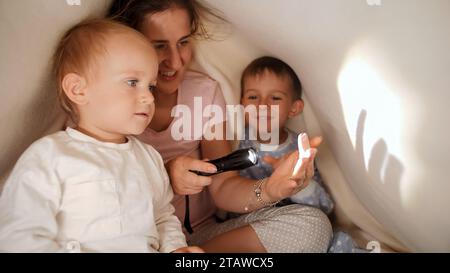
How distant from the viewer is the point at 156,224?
75 centimetres

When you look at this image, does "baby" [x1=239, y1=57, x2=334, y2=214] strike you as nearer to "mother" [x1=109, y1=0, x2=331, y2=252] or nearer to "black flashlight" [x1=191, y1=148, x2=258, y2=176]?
"mother" [x1=109, y1=0, x2=331, y2=252]

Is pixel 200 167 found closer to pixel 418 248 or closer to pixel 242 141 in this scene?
pixel 242 141

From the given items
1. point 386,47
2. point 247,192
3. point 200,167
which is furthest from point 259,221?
point 386,47

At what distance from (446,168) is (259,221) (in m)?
0.34

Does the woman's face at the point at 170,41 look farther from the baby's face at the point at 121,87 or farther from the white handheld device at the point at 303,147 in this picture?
the white handheld device at the point at 303,147

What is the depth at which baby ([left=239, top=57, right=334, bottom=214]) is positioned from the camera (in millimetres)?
938

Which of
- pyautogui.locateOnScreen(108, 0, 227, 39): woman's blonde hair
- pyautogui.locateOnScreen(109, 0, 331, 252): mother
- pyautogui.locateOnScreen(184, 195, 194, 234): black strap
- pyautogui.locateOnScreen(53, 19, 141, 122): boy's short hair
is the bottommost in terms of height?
pyautogui.locateOnScreen(184, 195, 194, 234): black strap

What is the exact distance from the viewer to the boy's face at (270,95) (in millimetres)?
952

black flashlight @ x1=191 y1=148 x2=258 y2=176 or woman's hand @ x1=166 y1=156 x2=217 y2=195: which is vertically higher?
black flashlight @ x1=191 y1=148 x2=258 y2=176

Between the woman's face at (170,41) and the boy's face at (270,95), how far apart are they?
0.16 metres

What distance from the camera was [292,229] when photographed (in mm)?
813

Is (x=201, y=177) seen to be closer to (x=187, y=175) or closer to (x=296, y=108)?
(x=187, y=175)

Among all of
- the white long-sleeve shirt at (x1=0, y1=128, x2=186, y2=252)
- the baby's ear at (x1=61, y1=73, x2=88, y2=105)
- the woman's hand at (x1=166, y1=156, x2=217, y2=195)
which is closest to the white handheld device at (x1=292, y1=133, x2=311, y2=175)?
the woman's hand at (x1=166, y1=156, x2=217, y2=195)

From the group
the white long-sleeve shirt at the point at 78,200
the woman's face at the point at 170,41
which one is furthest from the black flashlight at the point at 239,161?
the woman's face at the point at 170,41
